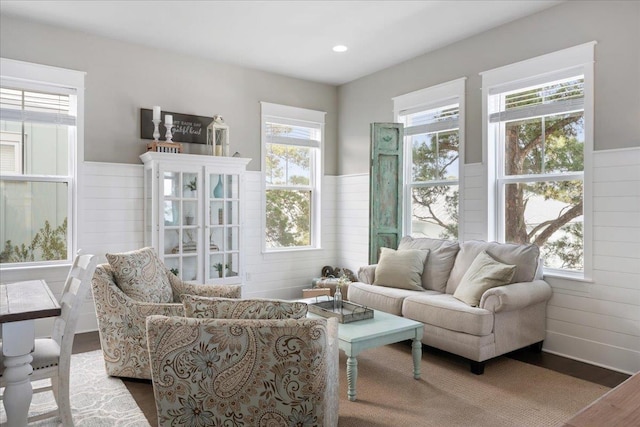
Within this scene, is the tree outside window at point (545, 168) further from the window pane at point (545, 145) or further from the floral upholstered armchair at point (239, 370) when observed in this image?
the floral upholstered armchair at point (239, 370)

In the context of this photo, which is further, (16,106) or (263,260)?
(263,260)

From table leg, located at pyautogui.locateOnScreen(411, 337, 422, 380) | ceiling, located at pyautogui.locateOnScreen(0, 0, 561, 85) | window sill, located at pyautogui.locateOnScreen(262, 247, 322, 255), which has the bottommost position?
table leg, located at pyautogui.locateOnScreen(411, 337, 422, 380)

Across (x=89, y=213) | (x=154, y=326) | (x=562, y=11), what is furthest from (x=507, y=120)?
(x=89, y=213)

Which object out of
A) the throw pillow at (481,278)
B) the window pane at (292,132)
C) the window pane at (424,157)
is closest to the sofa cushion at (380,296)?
the throw pillow at (481,278)

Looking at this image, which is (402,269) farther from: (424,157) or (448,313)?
(424,157)

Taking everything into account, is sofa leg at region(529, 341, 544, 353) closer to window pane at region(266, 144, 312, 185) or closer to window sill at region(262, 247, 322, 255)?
window sill at region(262, 247, 322, 255)

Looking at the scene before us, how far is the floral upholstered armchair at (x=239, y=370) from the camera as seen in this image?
161 centimetres

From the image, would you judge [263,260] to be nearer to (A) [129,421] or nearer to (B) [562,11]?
(A) [129,421]

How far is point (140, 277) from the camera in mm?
2957

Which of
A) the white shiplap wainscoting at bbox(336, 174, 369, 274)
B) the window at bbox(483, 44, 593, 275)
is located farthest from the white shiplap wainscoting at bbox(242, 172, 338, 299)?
the window at bbox(483, 44, 593, 275)

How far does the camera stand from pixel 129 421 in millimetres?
2430

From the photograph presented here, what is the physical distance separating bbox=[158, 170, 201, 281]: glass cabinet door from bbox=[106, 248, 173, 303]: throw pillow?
120cm

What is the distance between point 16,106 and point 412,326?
158 inches

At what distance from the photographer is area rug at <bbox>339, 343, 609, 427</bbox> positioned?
2.47 m
